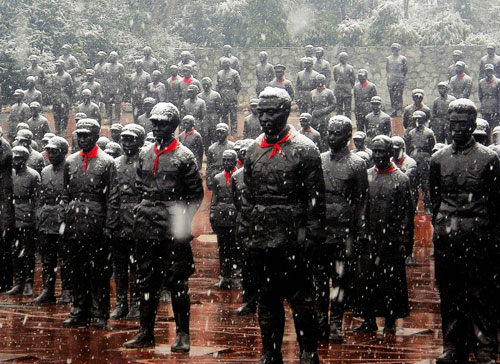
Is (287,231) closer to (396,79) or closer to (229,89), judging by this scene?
(229,89)

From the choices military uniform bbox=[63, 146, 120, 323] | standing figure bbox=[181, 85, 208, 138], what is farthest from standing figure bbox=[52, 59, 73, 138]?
military uniform bbox=[63, 146, 120, 323]

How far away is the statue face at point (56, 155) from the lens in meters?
12.7

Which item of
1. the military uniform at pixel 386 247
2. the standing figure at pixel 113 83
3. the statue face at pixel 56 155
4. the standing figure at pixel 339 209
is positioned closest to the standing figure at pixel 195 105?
the standing figure at pixel 113 83

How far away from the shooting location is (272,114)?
8430mm

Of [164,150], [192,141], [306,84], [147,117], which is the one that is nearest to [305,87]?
[306,84]

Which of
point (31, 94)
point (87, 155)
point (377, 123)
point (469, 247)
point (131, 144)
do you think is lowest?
point (469, 247)

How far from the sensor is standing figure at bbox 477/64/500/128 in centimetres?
2358

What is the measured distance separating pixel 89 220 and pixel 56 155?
6.97 feet

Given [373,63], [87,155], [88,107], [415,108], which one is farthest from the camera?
[373,63]

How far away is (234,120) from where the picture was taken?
24.8 meters

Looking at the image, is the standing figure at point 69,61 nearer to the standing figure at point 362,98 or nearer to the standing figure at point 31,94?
the standing figure at point 31,94

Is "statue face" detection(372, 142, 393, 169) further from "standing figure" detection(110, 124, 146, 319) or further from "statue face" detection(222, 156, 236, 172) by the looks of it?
"statue face" detection(222, 156, 236, 172)

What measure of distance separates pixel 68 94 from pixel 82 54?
454cm

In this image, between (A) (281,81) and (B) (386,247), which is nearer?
(B) (386,247)
